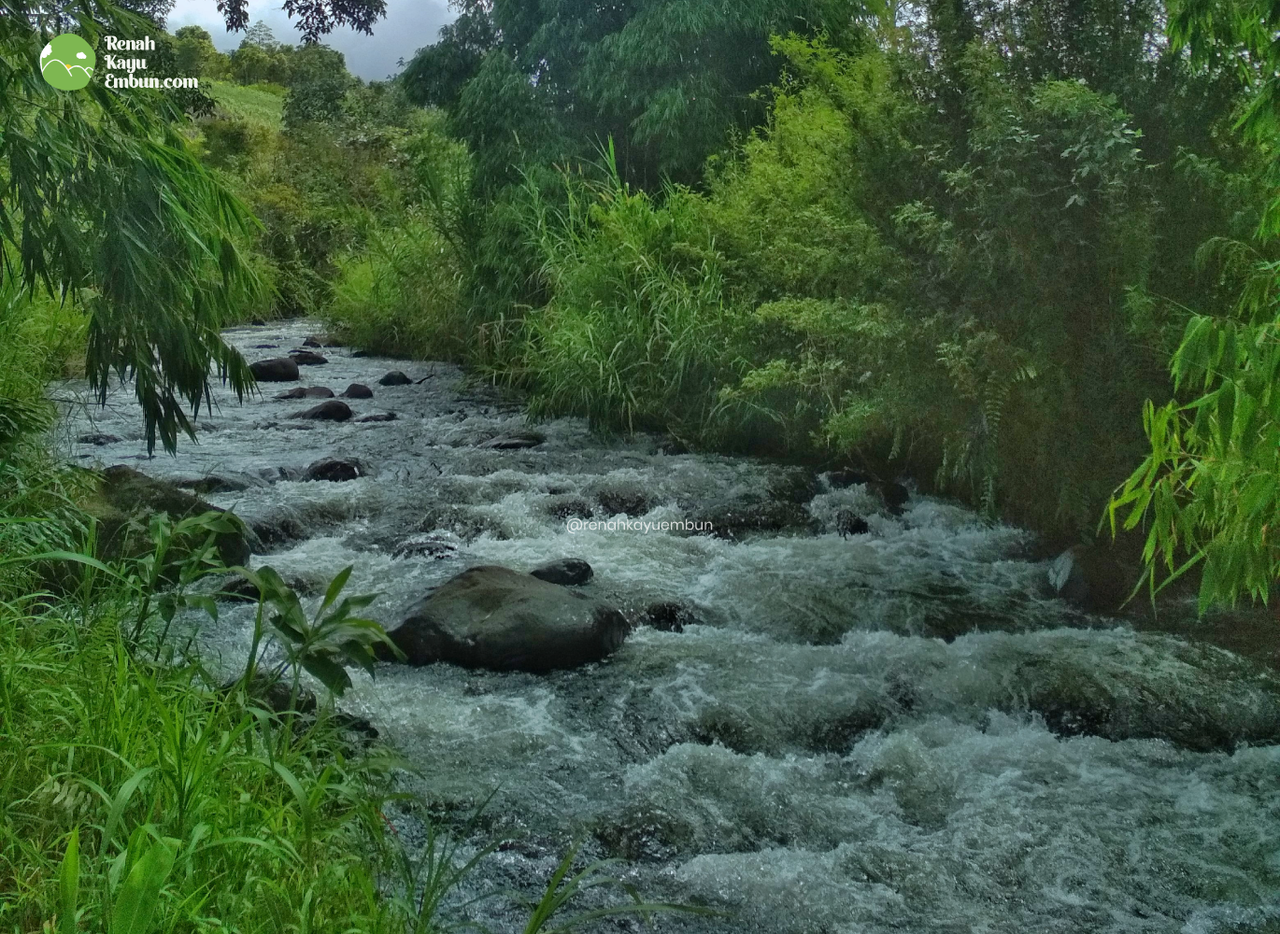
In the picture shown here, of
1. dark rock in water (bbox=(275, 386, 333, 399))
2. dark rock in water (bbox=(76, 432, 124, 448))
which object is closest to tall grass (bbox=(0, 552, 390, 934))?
dark rock in water (bbox=(76, 432, 124, 448))

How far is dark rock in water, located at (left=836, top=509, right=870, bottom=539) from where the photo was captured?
493cm

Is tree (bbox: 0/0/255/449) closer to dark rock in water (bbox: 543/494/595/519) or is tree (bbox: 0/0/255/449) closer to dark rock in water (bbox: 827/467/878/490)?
dark rock in water (bbox: 543/494/595/519)

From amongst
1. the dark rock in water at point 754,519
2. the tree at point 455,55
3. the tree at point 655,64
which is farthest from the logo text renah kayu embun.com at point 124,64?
the tree at point 455,55

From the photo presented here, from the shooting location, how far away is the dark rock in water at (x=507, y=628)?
3400 millimetres

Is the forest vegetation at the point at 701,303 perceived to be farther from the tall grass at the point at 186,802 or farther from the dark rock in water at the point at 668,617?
the dark rock in water at the point at 668,617

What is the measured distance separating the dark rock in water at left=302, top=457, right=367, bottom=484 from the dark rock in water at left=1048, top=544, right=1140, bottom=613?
3.42 meters

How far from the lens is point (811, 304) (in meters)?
4.91

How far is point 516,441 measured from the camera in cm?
639

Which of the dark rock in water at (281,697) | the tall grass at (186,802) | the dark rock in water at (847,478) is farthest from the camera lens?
the dark rock in water at (847,478)

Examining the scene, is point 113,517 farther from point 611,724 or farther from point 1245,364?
point 1245,364

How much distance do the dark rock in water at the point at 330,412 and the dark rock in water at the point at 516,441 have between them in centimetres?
133

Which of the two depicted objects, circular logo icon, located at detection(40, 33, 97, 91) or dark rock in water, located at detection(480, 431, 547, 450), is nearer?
circular logo icon, located at detection(40, 33, 97, 91)

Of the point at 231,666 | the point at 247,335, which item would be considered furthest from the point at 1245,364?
the point at 247,335

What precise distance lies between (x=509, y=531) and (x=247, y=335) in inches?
326
